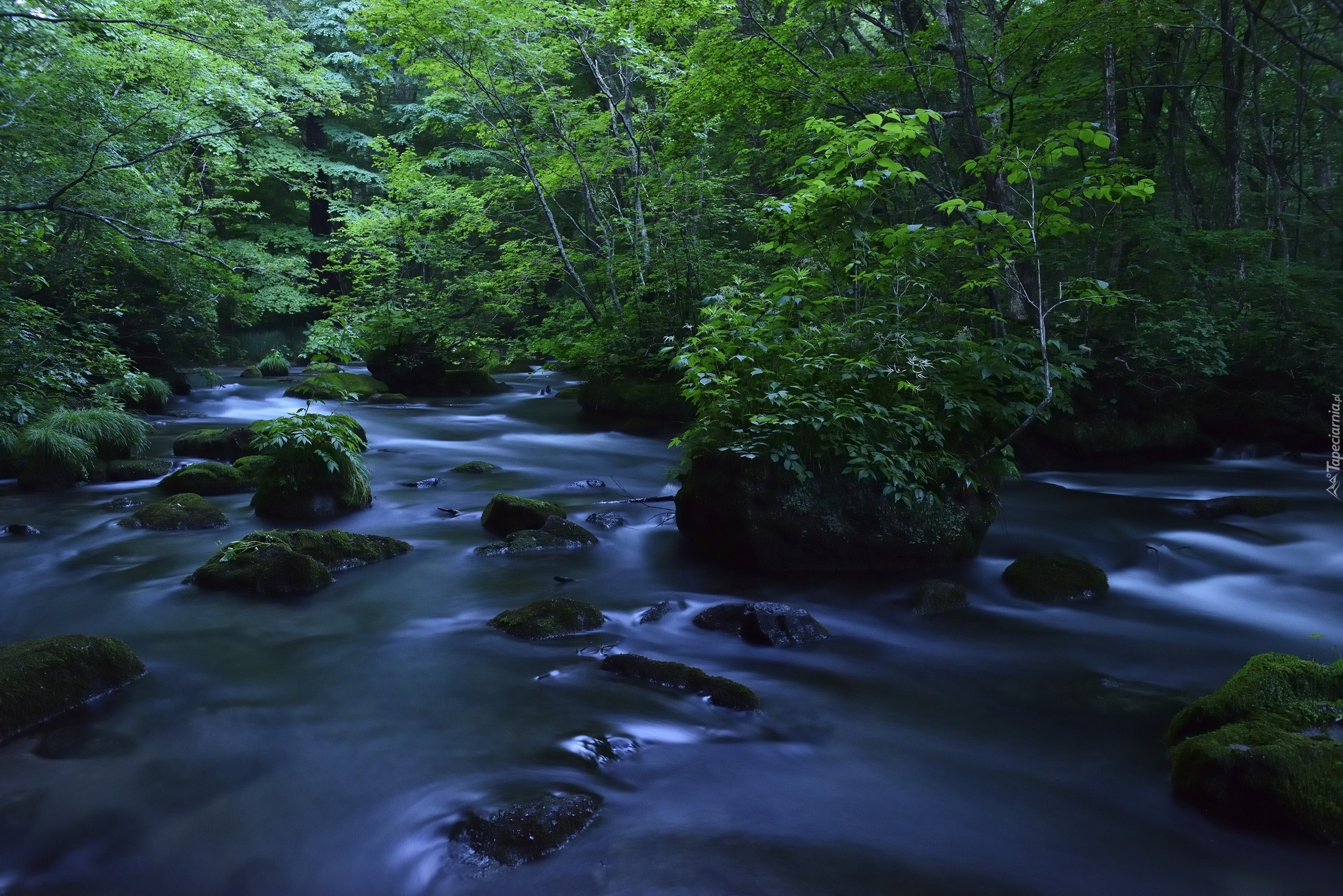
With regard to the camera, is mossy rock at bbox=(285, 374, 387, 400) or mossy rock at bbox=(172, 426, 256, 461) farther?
mossy rock at bbox=(285, 374, 387, 400)

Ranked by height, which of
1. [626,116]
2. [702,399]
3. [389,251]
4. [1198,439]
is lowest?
[1198,439]

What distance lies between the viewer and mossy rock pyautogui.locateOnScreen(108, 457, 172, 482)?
33.5 ft

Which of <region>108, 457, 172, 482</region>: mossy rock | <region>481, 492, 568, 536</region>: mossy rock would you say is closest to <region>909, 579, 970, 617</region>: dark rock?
<region>481, 492, 568, 536</region>: mossy rock

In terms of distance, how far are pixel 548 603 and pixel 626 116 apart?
11.0 meters

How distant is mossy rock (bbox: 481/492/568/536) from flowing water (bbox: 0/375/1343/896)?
14.8 inches

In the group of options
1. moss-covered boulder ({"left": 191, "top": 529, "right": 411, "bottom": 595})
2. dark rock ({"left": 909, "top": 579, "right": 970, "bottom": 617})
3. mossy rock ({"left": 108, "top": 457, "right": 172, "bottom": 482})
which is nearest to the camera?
dark rock ({"left": 909, "top": 579, "right": 970, "bottom": 617})

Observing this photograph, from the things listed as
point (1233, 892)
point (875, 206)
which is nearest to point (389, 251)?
point (875, 206)

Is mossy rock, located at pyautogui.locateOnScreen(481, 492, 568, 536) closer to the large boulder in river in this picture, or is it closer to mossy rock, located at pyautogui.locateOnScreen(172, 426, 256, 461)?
the large boulder in river

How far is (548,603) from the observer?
574 centimetres

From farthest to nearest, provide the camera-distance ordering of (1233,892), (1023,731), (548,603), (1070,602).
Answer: (1070,602)
(548,603)
(1023,731)
(1233,892)

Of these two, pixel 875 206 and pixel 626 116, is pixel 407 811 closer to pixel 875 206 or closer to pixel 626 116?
pixel 626 116

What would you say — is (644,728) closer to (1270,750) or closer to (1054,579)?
(1270,750)

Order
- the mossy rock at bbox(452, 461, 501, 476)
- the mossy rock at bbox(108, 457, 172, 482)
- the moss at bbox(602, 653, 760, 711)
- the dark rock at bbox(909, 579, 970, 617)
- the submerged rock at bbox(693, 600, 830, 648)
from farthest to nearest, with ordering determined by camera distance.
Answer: the mossy rock at bbox(452, 461, 501, 476), the mossy rock at bbox(108, 457, 172, 482), the dark rock at bbox(909, 579, 970, 617), the submerged rock at bbox(693, 600, 830, 648), the moss at bbox(602, 653, 760, 711)

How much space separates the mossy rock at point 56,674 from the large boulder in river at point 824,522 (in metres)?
4.24
